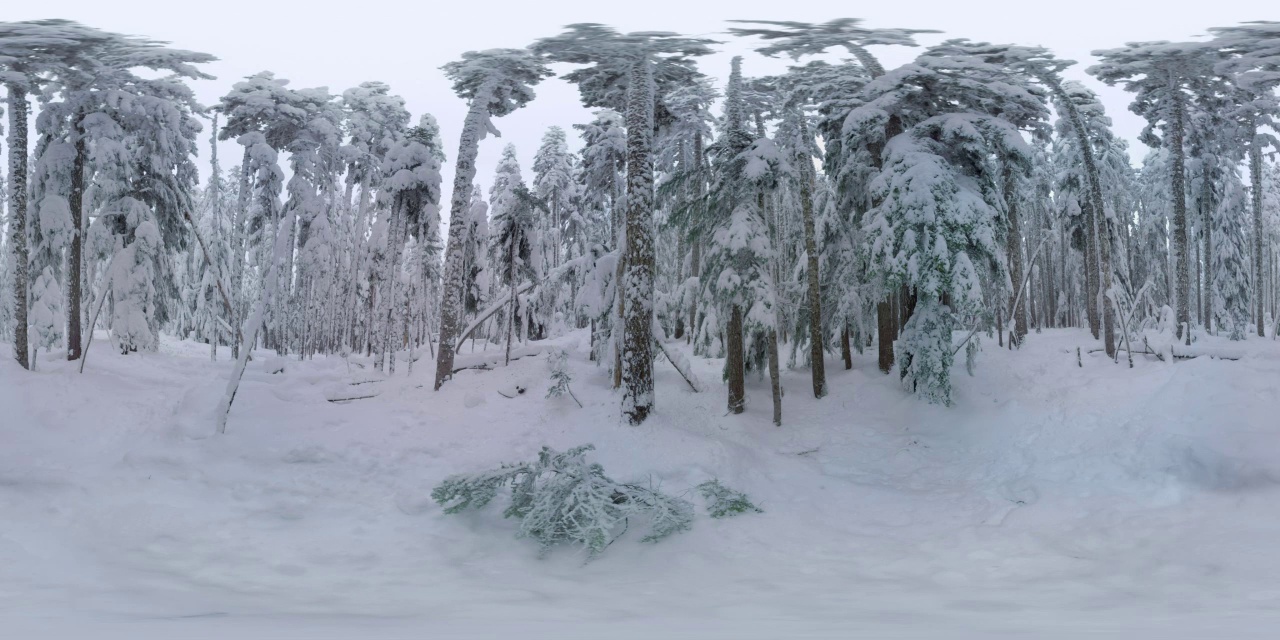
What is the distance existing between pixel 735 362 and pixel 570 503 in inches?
294

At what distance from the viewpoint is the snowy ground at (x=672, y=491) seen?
23.0 ft

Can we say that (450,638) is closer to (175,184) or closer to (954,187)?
(954,187)

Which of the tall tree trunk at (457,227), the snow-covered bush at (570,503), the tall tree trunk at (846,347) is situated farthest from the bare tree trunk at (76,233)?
the tall tree trunk at (846,347)

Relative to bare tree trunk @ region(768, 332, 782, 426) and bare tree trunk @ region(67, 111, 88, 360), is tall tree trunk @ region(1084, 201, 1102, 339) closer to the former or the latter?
bare tree trunk @ region(768, 332, 782, 426)

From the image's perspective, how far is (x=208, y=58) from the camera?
17.6 m

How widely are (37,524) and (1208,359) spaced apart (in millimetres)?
20447

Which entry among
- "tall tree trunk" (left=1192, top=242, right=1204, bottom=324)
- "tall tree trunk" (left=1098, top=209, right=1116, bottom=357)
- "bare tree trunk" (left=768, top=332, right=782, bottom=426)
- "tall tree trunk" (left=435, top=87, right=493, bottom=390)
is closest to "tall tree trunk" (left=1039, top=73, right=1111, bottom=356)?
"tall tree trunk" (left=1098, top=209, right=1116, bottom=357)

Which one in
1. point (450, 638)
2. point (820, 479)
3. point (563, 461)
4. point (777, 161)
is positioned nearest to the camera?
point (450, 638)

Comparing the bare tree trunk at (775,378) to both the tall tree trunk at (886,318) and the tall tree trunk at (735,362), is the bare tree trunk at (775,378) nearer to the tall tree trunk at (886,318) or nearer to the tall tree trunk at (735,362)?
the tall tree trunk at (735,362)

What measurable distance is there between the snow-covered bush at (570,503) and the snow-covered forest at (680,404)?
0.17 feet

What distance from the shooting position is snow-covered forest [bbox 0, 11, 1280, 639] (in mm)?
8531

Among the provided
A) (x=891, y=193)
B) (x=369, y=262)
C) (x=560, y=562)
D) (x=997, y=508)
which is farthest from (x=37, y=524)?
(x=369, y=262)

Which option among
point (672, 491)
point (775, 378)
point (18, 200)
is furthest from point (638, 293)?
point (18, 200)

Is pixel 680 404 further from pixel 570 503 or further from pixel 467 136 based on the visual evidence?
pixel 467 136
